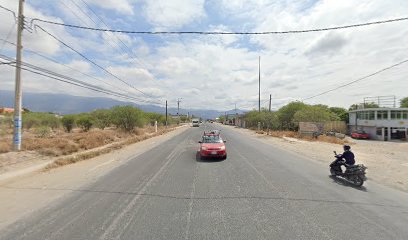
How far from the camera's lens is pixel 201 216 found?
661 cm

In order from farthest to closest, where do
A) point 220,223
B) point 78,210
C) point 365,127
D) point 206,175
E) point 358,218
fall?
1. point 365,127
2. point 206,175
3. point 78,210
4. point 358,218
5. point 220,223

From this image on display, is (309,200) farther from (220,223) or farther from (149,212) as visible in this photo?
(149,212)

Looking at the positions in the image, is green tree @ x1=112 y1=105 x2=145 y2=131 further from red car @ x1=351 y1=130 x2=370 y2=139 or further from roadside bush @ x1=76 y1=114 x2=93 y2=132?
red car @ x1=351 y1=130 x2=370 y2=139

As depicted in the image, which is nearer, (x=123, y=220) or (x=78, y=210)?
(x=123, y=220)

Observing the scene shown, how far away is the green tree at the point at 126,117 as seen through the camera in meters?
46.6

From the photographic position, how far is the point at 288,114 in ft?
196

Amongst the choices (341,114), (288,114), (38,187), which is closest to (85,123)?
(288,114)

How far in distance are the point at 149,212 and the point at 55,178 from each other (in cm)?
676

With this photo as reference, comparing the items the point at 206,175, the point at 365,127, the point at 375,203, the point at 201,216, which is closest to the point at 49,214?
the point at 201,216

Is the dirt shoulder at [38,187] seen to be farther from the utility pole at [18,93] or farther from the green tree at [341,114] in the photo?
the green tree at [341,114]

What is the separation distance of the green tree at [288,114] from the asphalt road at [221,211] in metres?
49.3

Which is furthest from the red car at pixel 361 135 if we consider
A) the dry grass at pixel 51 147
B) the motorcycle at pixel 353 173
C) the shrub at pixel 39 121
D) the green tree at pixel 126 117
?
the shrub at pixel 39 121

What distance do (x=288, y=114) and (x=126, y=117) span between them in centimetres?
3159

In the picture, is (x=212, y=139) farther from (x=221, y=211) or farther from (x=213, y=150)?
(x=221, y=211)
